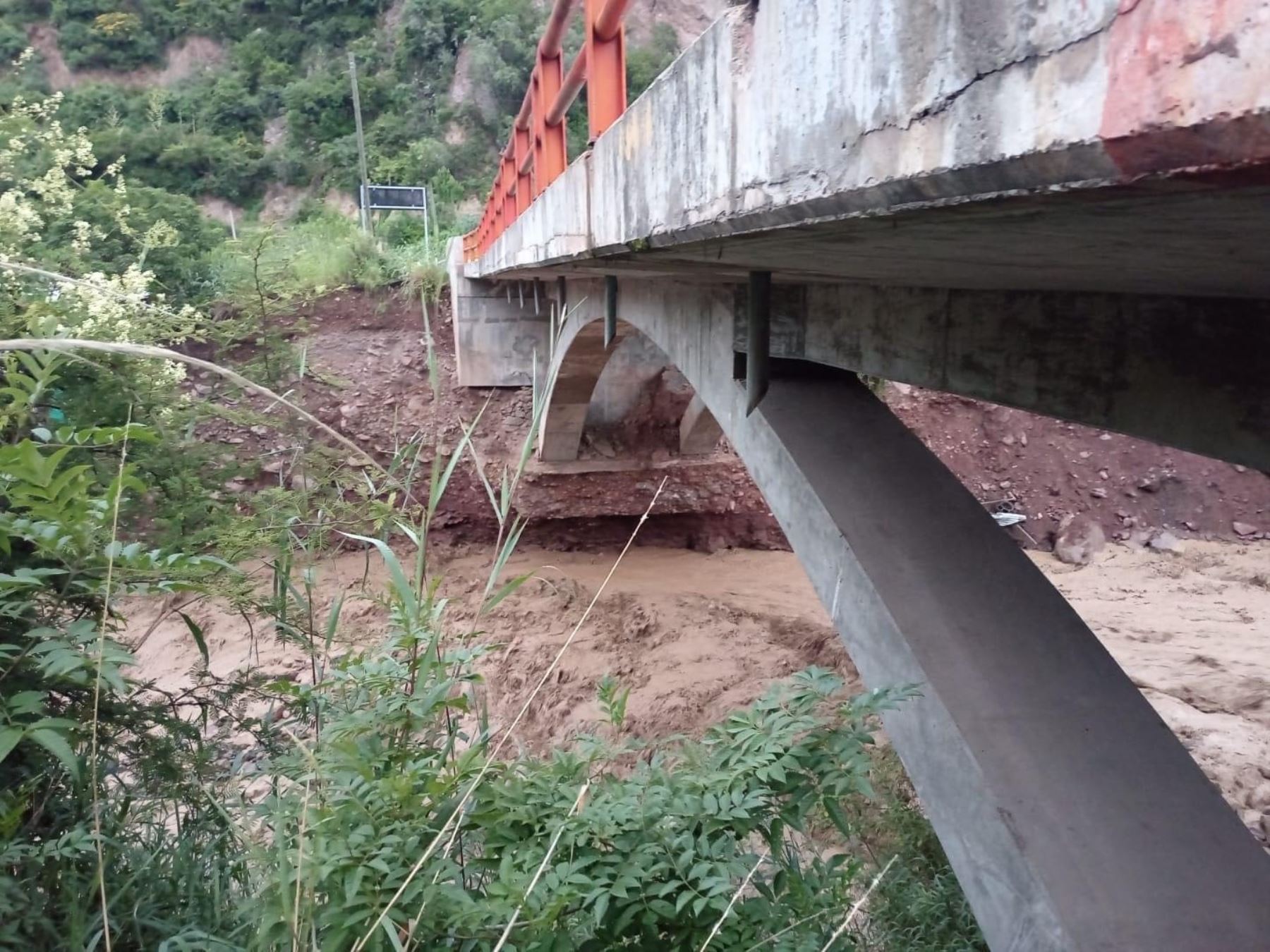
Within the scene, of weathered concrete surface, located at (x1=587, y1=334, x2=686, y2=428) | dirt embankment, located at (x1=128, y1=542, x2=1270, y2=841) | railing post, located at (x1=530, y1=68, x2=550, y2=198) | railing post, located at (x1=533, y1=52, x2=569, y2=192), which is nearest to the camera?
railing post, located at (x1=533, y1=52, x2=569, y2=192)

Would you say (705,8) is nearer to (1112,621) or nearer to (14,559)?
(1112,621)

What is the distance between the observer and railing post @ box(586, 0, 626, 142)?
2777 mm

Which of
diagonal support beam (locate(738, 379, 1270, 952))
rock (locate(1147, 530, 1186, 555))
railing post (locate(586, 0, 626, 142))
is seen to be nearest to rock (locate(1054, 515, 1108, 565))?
rock (locate(1147, 530, 1186, 555))

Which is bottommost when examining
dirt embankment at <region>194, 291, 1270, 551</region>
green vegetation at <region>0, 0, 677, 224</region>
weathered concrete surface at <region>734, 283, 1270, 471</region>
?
dirt embankment at <region>194, 291, 1270, 551</region>

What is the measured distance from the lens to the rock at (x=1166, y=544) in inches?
430

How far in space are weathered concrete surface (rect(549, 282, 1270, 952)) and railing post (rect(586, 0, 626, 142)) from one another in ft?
4.07

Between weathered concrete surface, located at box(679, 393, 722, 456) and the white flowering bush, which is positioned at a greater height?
the white flowering bush

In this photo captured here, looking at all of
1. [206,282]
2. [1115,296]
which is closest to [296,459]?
[1115,296]

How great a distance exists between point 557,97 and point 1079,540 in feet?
32.3

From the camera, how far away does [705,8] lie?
89.7ft

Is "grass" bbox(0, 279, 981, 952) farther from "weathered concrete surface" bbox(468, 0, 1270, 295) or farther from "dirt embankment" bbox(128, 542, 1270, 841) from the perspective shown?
"dirt embankment" bbox(128, 542, 1270, 841)

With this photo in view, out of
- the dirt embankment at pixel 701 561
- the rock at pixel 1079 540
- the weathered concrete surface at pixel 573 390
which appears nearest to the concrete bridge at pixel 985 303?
the weathered concrete surface at pixel 573 390

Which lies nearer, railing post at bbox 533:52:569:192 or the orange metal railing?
the orange metal railing

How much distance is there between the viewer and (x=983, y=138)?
780mm
